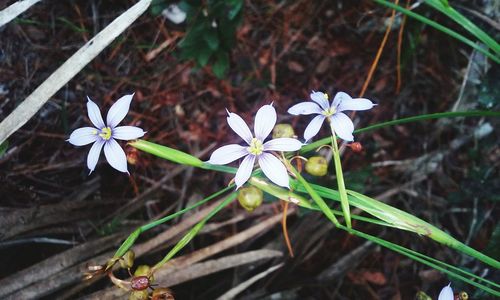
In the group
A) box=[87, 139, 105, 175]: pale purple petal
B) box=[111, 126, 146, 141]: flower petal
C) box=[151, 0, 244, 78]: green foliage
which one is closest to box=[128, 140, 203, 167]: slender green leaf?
box=[111, 126, 146, 141]: flower petal

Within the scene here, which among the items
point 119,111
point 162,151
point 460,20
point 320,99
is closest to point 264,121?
point 320,99

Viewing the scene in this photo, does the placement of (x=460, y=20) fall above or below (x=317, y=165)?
above

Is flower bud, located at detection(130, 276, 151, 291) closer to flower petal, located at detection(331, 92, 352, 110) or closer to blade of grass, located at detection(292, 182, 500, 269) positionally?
blade of grass, located at detection(292, 182, 500, 269)

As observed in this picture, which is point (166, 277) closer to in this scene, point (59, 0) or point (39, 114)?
point (39, 114)

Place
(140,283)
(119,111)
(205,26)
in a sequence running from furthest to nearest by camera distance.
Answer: (205,26), (119,111), (140,283)

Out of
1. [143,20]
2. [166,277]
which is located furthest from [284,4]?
[166,277]

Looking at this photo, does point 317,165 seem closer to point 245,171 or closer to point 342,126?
point 342,126

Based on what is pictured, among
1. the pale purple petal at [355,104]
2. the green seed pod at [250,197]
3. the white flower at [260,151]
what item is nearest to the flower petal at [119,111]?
the white flower at [260,151]
